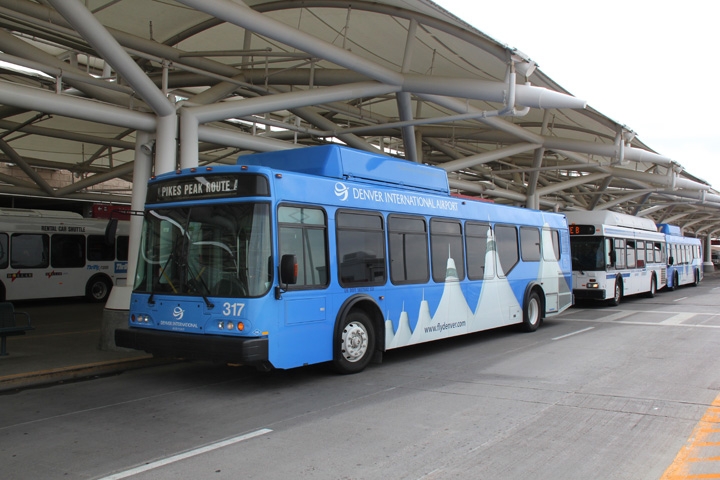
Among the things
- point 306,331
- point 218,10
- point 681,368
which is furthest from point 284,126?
point 681,368

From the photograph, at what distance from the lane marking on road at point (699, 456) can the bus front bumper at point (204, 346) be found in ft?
14.6

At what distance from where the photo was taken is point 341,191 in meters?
9.00

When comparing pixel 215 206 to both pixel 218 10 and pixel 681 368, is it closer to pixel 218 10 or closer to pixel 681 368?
pixel 218 10

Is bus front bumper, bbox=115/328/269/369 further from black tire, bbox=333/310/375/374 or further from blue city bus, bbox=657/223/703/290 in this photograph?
blue city bus, bbox=657/223/703/290

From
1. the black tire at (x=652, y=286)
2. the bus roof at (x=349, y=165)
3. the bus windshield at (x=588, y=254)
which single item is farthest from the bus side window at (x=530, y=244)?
the black tire at (x=652, y=286)

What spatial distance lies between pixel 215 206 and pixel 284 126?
7.71 metres

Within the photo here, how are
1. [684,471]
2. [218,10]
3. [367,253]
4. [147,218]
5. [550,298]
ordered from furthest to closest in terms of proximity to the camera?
1. [550,298]
2. [218,10]
3. [367,253]
4. [147,218]
5. [684,471]

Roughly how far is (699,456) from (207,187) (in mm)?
6185

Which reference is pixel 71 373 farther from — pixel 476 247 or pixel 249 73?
pixel 249 73

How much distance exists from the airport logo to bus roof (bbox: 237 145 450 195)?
0.30 m

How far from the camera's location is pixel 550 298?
14961 millimetres

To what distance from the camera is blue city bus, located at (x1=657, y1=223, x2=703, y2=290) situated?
29234mm

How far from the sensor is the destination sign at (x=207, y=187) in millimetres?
7703

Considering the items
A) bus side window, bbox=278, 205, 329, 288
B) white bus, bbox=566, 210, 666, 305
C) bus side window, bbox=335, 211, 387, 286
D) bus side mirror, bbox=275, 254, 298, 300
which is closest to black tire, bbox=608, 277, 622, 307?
white bus, bbox=566, 210, 666, 305
